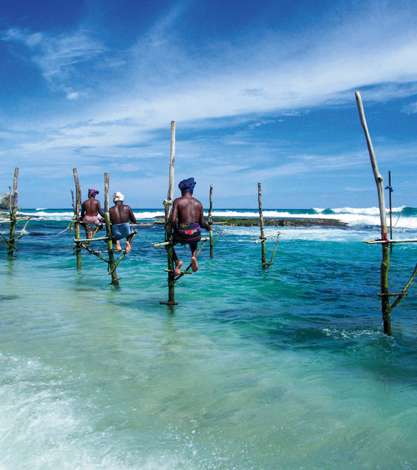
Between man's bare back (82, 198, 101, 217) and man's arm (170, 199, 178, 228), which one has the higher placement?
man's bare back (82, 198, 101, 217)

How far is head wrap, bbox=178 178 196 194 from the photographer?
31.9 feet

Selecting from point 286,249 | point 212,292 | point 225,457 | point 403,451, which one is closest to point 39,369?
point 225,457

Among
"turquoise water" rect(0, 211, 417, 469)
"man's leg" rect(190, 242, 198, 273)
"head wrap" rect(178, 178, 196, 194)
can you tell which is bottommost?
"turquoise water" rect(0, 211, 417, 469)

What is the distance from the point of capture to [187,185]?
31.8 feet

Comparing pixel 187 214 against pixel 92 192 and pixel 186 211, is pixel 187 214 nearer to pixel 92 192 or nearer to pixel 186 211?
pixel 186 211

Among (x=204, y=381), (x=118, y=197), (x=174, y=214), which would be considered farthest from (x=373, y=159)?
(x=118, y=197)

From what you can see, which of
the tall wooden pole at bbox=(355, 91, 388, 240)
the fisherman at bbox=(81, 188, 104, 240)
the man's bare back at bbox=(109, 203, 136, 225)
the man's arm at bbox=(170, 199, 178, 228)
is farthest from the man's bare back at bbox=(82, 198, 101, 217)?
the tall wooden pole at bbox=(355, 91, 388, 240)

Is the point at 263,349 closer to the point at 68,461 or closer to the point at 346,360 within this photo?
the point at 346,360

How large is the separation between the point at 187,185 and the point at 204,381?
15.0 ft

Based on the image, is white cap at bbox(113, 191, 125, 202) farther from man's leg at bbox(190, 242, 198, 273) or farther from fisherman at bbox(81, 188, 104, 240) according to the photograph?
man's leg at bbox(190, 242, 198, 273)

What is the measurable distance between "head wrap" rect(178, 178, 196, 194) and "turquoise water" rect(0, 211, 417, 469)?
309cm

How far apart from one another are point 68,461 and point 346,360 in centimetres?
509

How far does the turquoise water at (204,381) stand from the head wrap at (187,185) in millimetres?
3087

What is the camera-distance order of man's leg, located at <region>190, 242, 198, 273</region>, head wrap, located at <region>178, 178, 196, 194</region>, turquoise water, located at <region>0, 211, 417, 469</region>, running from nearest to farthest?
turquoise water, located at <region>0, 211, 417, 469</region> < head wrap, located at <region>178, 178, 196, 194</region> < man's leg, located at <region>190, 242, 198, 273</region>
